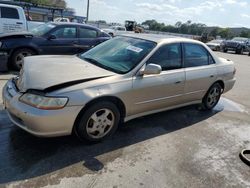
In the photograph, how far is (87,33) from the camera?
877 cm

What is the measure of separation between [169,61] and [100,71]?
134cm

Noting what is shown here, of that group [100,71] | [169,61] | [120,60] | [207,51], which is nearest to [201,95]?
[207,51]

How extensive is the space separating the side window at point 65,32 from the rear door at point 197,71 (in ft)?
15.3

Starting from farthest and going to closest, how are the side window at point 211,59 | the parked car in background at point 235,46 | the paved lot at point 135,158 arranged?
the parked car in background at point 235,46 → the side window at point 211,59 → the paved lot at point 135,158

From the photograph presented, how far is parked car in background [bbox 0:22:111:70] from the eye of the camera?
7.28 metres

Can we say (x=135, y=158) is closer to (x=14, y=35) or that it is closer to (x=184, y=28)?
(x=14, y=35)

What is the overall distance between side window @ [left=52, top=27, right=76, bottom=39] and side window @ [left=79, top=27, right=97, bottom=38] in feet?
0.86

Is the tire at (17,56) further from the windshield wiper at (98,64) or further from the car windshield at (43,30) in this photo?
the windshield wiper at (98,64)

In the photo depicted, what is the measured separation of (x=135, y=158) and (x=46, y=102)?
137cm

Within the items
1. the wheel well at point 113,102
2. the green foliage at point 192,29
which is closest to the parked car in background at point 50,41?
the wheel well at point 113,102

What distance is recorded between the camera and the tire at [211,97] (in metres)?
5.44

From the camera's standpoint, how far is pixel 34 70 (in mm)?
3611

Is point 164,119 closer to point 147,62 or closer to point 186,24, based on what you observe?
point 147,62

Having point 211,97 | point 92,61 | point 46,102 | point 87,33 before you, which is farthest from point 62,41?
point 46,102
